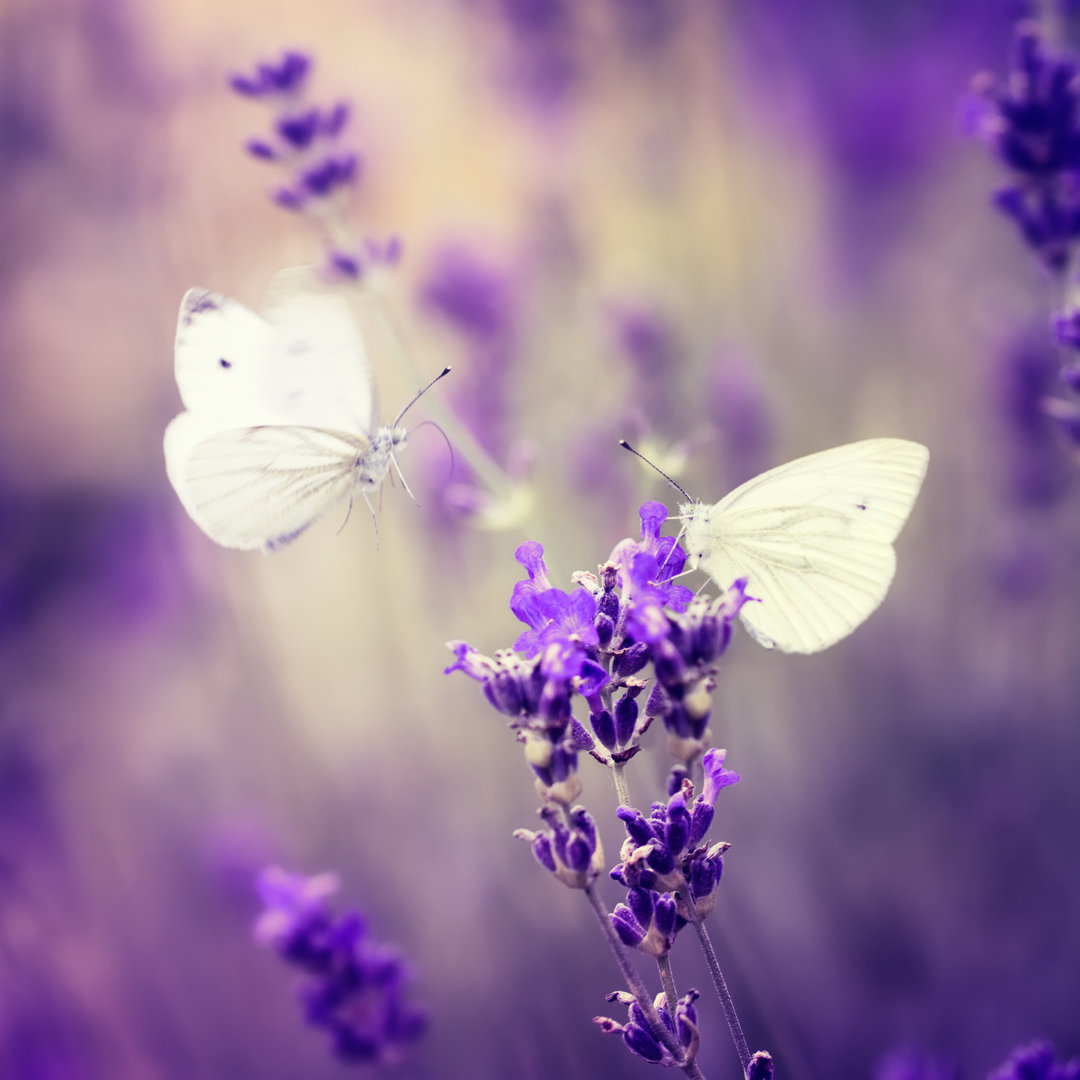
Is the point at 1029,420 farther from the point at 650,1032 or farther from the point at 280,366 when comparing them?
the point at 650,1032

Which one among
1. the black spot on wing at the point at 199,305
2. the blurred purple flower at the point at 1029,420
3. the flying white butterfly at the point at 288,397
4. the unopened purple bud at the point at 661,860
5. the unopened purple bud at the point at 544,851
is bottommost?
the unopened purple bud at the point at 661,860

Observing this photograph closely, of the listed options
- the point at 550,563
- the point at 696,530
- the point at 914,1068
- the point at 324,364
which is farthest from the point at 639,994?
the point at 550,563

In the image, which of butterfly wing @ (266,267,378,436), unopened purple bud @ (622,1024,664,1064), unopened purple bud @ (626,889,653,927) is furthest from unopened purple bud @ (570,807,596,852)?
butterfly wing @ (266,267,378,436)

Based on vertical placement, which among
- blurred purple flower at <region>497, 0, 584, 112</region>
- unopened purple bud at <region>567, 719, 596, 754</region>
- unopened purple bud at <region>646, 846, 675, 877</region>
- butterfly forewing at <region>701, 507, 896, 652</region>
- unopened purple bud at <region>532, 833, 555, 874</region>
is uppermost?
blurred purple flower at <region>497, 0, 584, 112</region>

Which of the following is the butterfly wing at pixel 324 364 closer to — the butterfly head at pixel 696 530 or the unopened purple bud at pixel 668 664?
the butterfly head at pixel 696 530

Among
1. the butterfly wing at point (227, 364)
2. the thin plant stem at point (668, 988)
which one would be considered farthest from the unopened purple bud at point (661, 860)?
the butterfly wing at point (227, 364)

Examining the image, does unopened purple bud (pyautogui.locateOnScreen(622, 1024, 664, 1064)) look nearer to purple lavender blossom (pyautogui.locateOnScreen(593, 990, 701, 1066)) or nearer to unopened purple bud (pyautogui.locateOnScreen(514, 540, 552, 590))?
purple lavender blossom (pyautogui.locateOnScreen(593, 990, 701, 1066))

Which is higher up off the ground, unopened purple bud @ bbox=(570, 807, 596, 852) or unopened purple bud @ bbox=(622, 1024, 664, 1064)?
unopened purple bud @ bbox=(570, 807, 596, 852)

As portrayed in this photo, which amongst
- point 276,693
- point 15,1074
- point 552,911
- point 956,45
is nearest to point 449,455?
point 276,693

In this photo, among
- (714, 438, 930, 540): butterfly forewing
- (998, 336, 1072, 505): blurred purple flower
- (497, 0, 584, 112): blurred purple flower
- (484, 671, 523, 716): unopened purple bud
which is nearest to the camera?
(484, 671, 523, 716): unopened purple bud
